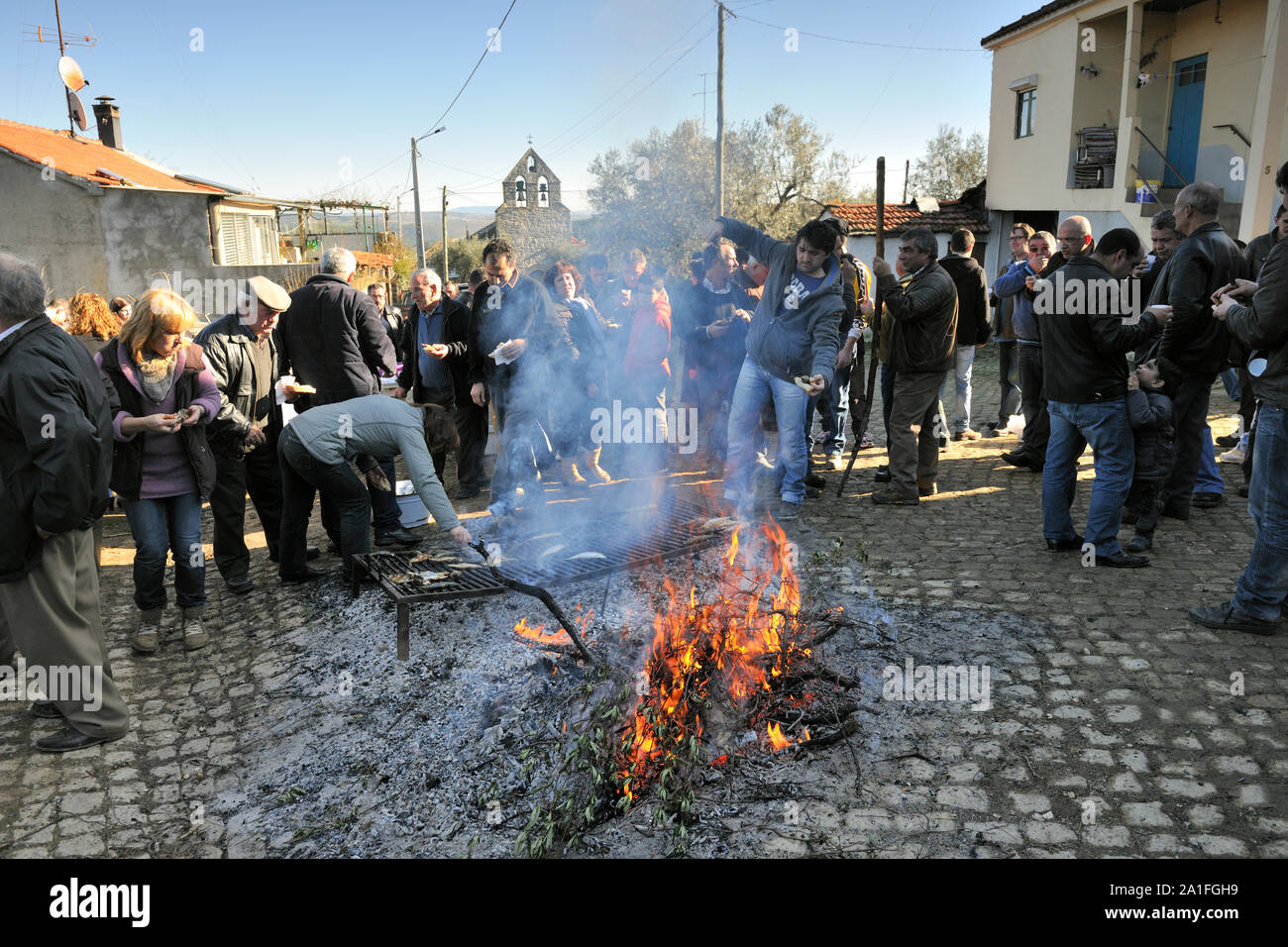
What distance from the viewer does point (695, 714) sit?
3.56 metres

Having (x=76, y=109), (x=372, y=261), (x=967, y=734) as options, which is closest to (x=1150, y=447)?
(x=967, y=734)

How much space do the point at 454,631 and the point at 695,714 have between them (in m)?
1.59

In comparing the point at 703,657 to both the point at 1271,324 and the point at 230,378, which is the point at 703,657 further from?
the point at 230,378

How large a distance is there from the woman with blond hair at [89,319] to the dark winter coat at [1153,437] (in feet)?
24.6

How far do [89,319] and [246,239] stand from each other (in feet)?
83.4

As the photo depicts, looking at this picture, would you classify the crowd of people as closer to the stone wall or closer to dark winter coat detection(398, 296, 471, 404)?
dark winter coat detection(398, 296, 471, 404)

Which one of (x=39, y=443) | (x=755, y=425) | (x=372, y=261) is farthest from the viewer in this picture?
(x=372, y=261)

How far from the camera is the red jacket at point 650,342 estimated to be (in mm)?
8164

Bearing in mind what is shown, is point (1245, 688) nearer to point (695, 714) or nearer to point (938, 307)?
point (695, 714)

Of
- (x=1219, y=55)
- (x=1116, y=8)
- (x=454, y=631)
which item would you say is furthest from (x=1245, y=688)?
(x=1116, y=8)

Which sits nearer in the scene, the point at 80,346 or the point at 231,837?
the point at 231,837

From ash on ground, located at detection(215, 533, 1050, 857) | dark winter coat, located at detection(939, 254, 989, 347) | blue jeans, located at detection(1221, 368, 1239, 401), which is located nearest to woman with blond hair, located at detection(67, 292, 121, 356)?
ash on ground, located at detection(215, 533, 1050, 857)

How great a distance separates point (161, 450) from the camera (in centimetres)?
466

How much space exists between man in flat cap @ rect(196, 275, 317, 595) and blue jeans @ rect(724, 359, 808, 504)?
11.1 feet
